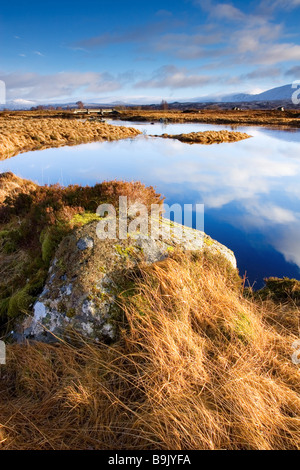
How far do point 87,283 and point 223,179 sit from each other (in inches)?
594

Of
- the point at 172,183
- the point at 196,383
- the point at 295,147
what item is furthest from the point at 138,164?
the point at 196,383

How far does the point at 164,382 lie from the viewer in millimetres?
2953

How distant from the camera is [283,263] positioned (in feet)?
27.0

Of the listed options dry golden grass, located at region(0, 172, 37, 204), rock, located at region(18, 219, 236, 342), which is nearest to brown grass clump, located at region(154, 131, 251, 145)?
dry golden grass, located at region(0, 172, 37, 204)

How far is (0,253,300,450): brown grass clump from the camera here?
8.54 ft

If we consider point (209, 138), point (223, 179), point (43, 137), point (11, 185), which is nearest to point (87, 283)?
point (11, 185)
